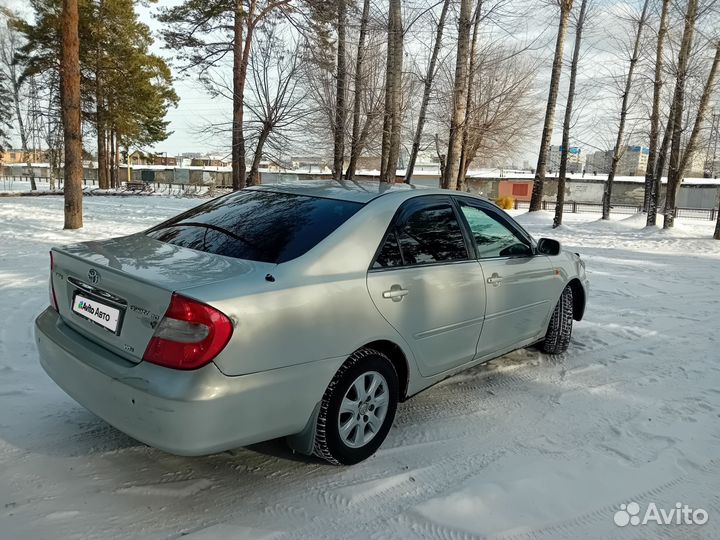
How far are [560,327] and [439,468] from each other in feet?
7.90

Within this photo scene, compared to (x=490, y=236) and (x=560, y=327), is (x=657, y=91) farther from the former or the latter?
(x=490, y=236)

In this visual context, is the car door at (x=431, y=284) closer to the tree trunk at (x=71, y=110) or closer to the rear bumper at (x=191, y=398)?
the rear bumper at (x=191, y=398)

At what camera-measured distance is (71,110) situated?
39.5 feet

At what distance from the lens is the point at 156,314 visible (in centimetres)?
239

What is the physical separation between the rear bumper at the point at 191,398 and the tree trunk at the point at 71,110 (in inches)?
423

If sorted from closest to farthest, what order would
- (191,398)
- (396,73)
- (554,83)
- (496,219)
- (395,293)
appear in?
1. (191,398)
2. (395,293)
3. (496,219)
4. (396,73)
5. (554,83)

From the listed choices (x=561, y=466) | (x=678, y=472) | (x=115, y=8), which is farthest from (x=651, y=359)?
(x=115, y=8)

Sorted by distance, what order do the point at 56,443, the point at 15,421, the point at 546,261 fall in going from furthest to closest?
the point at 546,261 < the point at 15,421 < the point at 56,443

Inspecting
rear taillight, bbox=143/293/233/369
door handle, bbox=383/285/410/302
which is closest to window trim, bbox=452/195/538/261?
door handle, bbox=383/285/410/302

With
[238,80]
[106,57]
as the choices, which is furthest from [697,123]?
[106,57]

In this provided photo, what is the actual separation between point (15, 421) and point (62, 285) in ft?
3.09

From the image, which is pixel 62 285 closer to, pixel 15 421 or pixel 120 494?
pixel 15 421

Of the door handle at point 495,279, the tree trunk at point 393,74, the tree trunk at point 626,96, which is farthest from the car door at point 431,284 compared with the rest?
the tree trunk at point 626,96

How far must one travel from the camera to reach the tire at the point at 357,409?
2738 millimetres
